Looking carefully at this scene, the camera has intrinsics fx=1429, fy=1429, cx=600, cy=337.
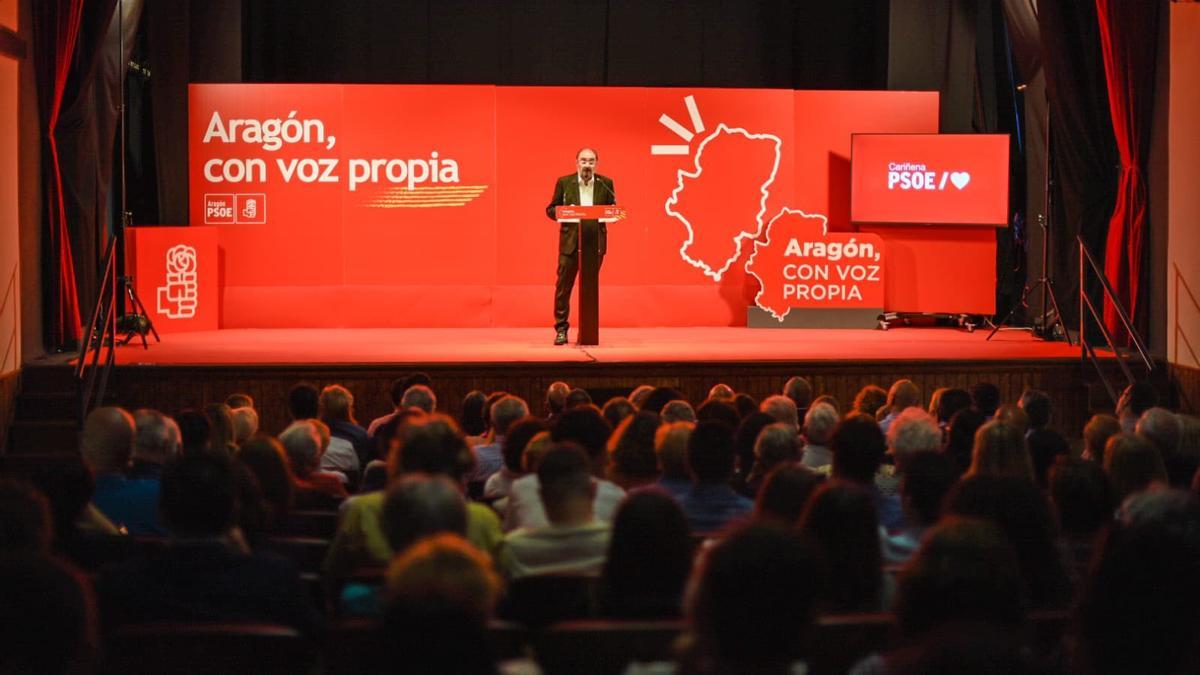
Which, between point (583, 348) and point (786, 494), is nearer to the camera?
point (786, 494)

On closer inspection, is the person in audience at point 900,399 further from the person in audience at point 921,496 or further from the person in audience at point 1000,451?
the person in audience at point 921,496

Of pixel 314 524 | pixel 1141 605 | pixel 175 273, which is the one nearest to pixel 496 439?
pixel 314 524

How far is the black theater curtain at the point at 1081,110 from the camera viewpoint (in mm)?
9750

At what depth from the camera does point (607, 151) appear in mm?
11922

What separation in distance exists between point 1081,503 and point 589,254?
577cm

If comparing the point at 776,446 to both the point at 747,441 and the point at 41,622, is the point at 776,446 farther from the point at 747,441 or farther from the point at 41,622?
the point at 41,622

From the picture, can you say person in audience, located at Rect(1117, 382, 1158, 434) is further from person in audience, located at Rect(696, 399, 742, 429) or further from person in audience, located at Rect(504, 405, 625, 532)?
person in audience, located at Rect(504, 405, 625, 532)

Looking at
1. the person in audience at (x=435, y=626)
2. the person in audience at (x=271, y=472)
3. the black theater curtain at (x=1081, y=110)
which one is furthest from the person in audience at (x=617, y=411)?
the black theater curtain at (x=1081, y=110)

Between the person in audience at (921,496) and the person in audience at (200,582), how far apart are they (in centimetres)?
143

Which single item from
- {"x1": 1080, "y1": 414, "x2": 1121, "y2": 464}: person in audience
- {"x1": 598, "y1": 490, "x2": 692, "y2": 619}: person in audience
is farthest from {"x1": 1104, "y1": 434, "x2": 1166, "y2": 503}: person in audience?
{"x1": 598, "y1": 490, "x2": 692, "y2": 619}: person in audience

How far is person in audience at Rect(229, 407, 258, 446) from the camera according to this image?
5628 mm

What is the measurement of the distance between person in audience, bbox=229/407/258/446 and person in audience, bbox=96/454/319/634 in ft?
8.81

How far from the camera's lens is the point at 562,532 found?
340cm

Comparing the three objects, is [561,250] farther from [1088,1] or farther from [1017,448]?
[1017,448]
